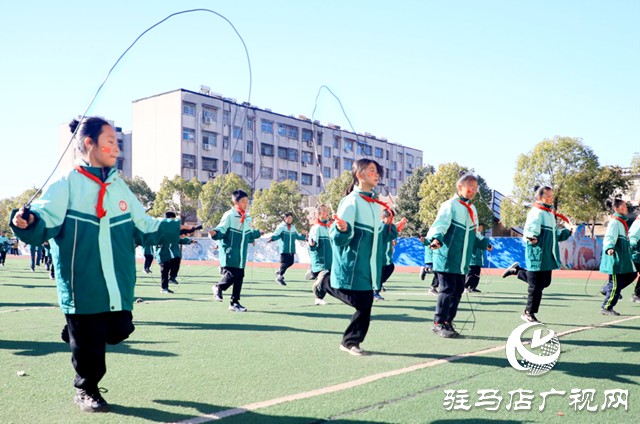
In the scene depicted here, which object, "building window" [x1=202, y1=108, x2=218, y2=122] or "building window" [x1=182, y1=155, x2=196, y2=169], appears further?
"building window" [x1=202, y1=108, x2=218, y2=122]

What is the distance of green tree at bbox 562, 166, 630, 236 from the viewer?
30281mm

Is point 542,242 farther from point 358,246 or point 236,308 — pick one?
point 236,308

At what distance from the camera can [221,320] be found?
791 centimetres

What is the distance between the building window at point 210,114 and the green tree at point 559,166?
3350 cm

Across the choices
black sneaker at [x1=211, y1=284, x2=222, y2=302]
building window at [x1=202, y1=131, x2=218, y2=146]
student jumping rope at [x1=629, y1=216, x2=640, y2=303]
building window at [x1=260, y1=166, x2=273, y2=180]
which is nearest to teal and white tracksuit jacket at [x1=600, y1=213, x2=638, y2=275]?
student jumping rope at [x1=629, y1=216, x2=640, y2=303]

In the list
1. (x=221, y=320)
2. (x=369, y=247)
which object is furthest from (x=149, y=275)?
(x=369, y=247)

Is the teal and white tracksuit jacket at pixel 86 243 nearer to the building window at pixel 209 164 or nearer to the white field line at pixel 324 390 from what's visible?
the white field line at pixel 324 390

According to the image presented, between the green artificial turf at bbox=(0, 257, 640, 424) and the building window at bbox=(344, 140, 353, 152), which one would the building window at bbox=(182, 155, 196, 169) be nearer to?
the building window at bbox=(344, 140, 353, 152)

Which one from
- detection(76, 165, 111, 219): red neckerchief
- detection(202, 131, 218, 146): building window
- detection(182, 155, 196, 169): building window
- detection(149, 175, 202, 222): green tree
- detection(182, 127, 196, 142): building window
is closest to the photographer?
detection(76, 165, 111, 219): red neckerchief

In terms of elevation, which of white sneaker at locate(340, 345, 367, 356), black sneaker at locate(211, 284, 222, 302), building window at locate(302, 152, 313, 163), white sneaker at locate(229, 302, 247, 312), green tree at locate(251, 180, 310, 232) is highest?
building window at locate(302, 152, 313, 163)

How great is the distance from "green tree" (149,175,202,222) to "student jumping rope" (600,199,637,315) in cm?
3599

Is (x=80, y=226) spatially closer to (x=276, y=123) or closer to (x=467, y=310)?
(x=467, y=310)

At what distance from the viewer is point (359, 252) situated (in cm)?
539

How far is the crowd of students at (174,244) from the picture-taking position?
139 inches
